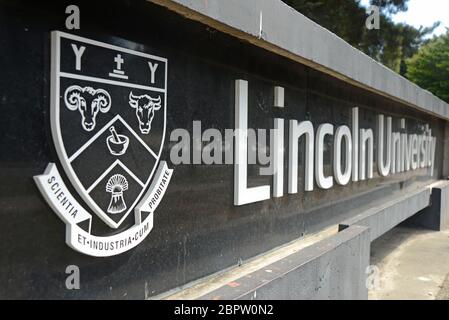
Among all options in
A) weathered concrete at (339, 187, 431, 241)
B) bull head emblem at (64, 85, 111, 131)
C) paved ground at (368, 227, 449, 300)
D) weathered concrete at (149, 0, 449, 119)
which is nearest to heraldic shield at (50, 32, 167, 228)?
bull head emblem at (64, 85, 111, 131)

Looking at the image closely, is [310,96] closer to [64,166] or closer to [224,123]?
[224,123]

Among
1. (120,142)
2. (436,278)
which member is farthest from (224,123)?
(436,278)

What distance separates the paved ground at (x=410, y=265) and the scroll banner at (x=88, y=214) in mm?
4439

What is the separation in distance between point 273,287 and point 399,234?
8.11 m

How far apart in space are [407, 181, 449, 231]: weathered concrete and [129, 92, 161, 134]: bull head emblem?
9.17 m

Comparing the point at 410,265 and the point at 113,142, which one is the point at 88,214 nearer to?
the point at 113,142

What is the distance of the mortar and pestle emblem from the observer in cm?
250

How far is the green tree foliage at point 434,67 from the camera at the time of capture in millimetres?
25219

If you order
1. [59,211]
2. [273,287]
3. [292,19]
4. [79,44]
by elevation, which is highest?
[292,19]

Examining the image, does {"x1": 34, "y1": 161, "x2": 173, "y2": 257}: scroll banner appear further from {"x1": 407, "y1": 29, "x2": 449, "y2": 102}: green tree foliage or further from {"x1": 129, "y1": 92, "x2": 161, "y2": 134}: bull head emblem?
{"x1": 407, "y1": 29, "x2": 449, "y2": 102}: green tree foliage

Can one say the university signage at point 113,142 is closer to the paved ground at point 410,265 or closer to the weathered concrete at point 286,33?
the weathered concrete at point 286,33

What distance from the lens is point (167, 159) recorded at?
9.68 ft

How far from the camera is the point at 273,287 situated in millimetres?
3037

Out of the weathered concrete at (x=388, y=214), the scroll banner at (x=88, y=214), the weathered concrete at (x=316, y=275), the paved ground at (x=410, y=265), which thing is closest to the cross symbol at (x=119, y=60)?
the scroll banner at (x=88, y=214)
